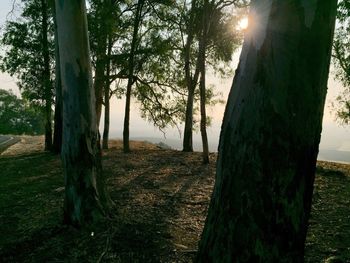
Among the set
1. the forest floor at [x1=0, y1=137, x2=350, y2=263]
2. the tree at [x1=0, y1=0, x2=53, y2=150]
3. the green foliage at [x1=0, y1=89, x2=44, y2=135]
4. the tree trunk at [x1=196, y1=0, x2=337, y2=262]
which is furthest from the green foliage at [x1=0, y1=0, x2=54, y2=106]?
the green foliage at [x1=0, y1=89, x2=44, y2=135]

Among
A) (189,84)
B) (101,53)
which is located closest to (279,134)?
(101,53)

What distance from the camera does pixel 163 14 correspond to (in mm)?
19172

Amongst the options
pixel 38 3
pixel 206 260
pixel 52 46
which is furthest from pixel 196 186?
pixel 38 3

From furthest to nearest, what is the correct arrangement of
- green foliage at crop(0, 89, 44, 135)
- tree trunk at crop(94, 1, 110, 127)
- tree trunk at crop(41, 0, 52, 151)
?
green foliage at crop(0, 89, 44, 135), tree trunk at crop(41, 0, 52, 151), tree trunk at crop(94, 1, 110, 127)

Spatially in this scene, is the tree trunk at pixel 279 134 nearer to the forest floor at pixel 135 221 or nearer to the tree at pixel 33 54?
the forest floor at pixel 135 221

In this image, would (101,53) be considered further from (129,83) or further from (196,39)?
(196,39)

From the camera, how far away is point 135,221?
5.88 metres

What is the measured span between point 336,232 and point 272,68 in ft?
13.7

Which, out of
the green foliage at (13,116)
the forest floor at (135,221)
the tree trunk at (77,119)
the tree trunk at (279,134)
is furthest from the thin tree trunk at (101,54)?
the green foliage at (13,116)

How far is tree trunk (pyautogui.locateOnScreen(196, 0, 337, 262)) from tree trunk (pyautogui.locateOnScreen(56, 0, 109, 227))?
10.9 feet

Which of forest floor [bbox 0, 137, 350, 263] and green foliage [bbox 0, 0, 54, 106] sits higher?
green foliage [bbox 0, 0, 54, 106]

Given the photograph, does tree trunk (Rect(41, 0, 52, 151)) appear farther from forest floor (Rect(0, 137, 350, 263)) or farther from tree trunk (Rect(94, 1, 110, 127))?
forest floor (Rect(0, 137, 350, 263))

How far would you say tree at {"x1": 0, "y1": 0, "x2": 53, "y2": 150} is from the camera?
1736 cm

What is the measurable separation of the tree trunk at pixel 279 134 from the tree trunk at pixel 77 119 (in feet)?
10.9
